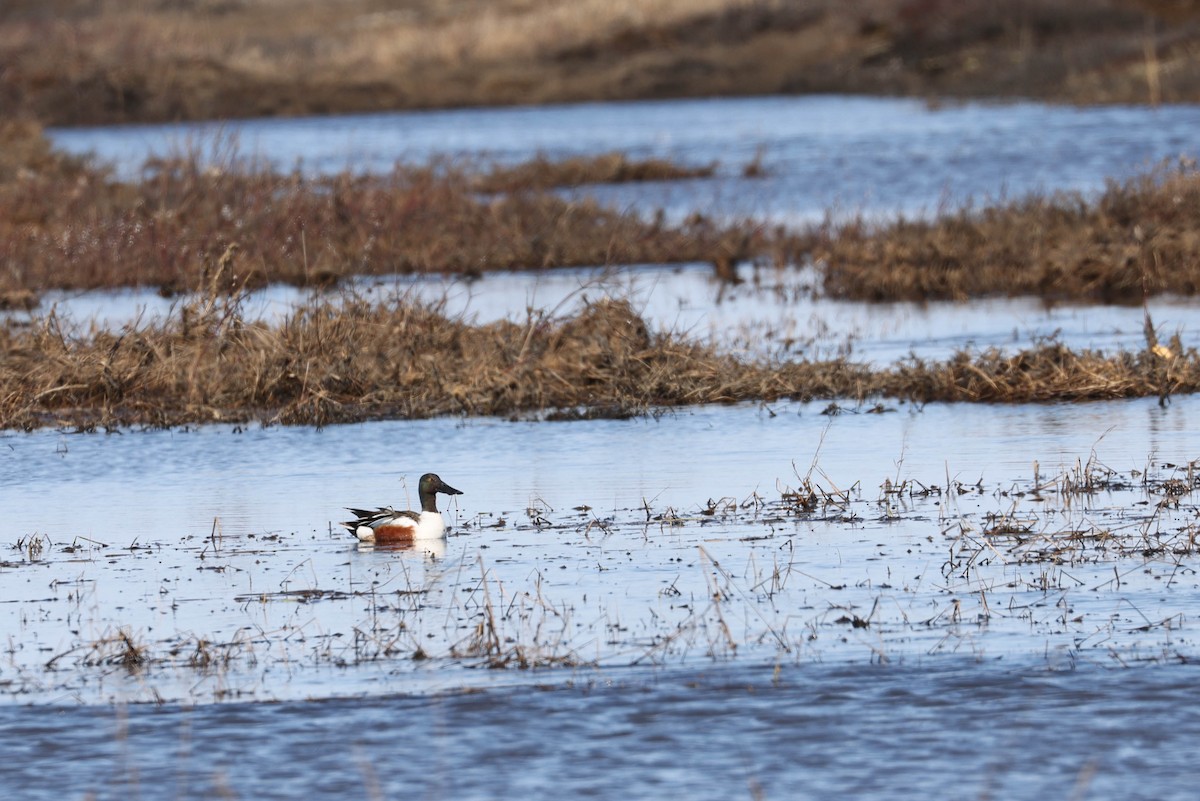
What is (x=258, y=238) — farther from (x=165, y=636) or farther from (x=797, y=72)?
(x=797, y=72)

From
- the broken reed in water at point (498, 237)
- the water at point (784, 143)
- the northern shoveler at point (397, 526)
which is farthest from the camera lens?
the water at point (784, 143)

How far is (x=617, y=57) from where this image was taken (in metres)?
62.4

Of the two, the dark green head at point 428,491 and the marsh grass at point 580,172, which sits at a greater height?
the marsh grass at point 580,172

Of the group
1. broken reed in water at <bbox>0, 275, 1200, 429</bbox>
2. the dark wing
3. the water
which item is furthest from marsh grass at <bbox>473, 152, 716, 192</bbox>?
the dark wing

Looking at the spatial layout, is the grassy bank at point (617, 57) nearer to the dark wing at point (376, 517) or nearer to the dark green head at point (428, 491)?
the dark green head at point (428, 491)

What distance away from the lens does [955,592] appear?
8.94 meters

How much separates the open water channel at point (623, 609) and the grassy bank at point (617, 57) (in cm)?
3030

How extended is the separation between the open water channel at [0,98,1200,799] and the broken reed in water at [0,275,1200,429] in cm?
33

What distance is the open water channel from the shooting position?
22.4 ft

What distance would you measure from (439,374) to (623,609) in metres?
6.58

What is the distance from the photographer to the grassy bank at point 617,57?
48.2 m

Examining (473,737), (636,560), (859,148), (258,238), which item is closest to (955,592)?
(636,560)

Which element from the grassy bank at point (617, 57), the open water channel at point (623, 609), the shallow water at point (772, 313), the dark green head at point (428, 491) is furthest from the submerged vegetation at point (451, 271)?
the grassy bank at point (617, 57)

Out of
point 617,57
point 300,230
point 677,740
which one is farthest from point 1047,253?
point 617,57
